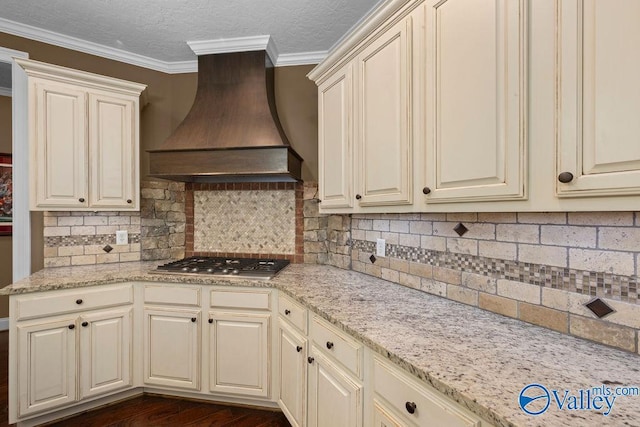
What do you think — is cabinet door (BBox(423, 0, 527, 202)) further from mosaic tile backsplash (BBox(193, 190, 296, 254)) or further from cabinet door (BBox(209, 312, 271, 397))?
mosaic tile backsplash (BBox(193, 190, 296, 254))

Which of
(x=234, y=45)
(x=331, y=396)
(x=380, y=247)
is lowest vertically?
(x=331, y=396)

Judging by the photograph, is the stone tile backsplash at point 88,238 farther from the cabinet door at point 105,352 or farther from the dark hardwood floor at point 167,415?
the dark hardwood floor at point 167,415

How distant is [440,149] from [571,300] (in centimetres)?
70

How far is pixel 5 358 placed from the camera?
9.11ft

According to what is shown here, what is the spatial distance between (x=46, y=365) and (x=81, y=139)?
1.50 m

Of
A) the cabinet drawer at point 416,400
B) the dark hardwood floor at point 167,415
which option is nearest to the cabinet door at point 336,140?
the cabinet drawer at point 416,400

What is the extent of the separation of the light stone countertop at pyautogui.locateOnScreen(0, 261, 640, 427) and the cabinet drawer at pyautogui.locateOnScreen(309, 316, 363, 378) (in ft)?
0.25

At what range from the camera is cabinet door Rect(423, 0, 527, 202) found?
3.23ft

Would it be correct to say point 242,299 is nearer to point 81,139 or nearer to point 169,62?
point 81,139

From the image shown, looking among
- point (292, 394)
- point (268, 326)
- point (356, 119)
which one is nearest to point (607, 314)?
point (356, 119)

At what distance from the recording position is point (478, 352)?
0.96m

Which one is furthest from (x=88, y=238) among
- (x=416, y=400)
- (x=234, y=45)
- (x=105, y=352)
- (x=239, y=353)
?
(x=416, y=400)

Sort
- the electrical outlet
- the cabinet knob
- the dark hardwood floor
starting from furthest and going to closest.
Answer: the electrical outlet < the dark hardwood floor < the cabinet knob

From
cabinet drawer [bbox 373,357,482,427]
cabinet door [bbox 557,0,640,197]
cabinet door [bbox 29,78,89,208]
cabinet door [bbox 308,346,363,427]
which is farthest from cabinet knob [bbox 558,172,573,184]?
cabinet door [bbox 29,78,89,208]
